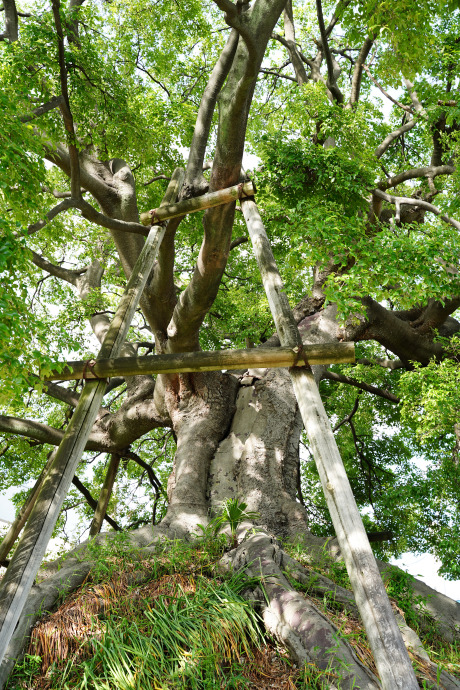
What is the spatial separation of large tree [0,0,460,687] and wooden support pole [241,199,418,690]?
0.54 m

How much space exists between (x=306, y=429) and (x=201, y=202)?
8.68ft

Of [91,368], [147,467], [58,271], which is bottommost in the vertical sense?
[91,368]

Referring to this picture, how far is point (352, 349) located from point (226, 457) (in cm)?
295

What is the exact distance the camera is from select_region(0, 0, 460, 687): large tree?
4223 millimetres

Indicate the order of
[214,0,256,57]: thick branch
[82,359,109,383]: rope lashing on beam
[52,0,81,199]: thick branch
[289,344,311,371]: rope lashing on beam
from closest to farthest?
[289,344,311,371]: rope lashing on beam, [82,359,109,383]: rope lashing on beam, [214,0,256,57]: thick branch, [52,0,81,199]: thick branch

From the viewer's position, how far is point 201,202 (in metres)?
4.50

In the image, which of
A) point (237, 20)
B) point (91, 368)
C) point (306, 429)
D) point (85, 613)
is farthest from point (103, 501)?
point (237, 20)

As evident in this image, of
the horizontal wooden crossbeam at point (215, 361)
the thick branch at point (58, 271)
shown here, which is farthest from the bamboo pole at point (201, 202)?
the thick branch at point (58, 271)

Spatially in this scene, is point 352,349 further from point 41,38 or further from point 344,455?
point 344,455

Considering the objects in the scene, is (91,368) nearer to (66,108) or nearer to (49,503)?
(49,503)

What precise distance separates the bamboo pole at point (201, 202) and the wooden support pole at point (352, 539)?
1.35 meters

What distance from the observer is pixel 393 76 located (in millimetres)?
4797

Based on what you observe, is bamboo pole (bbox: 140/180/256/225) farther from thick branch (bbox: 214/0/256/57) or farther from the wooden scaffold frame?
thick branch (bbox: 214/0/256/57)

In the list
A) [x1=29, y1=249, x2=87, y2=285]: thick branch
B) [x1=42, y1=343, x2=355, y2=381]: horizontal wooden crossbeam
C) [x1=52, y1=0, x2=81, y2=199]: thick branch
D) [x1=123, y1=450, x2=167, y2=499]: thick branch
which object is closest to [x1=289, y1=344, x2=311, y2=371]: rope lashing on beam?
[x1=42, y1=343, x2=355, y2=381]: horizontal wooden crossbeam
